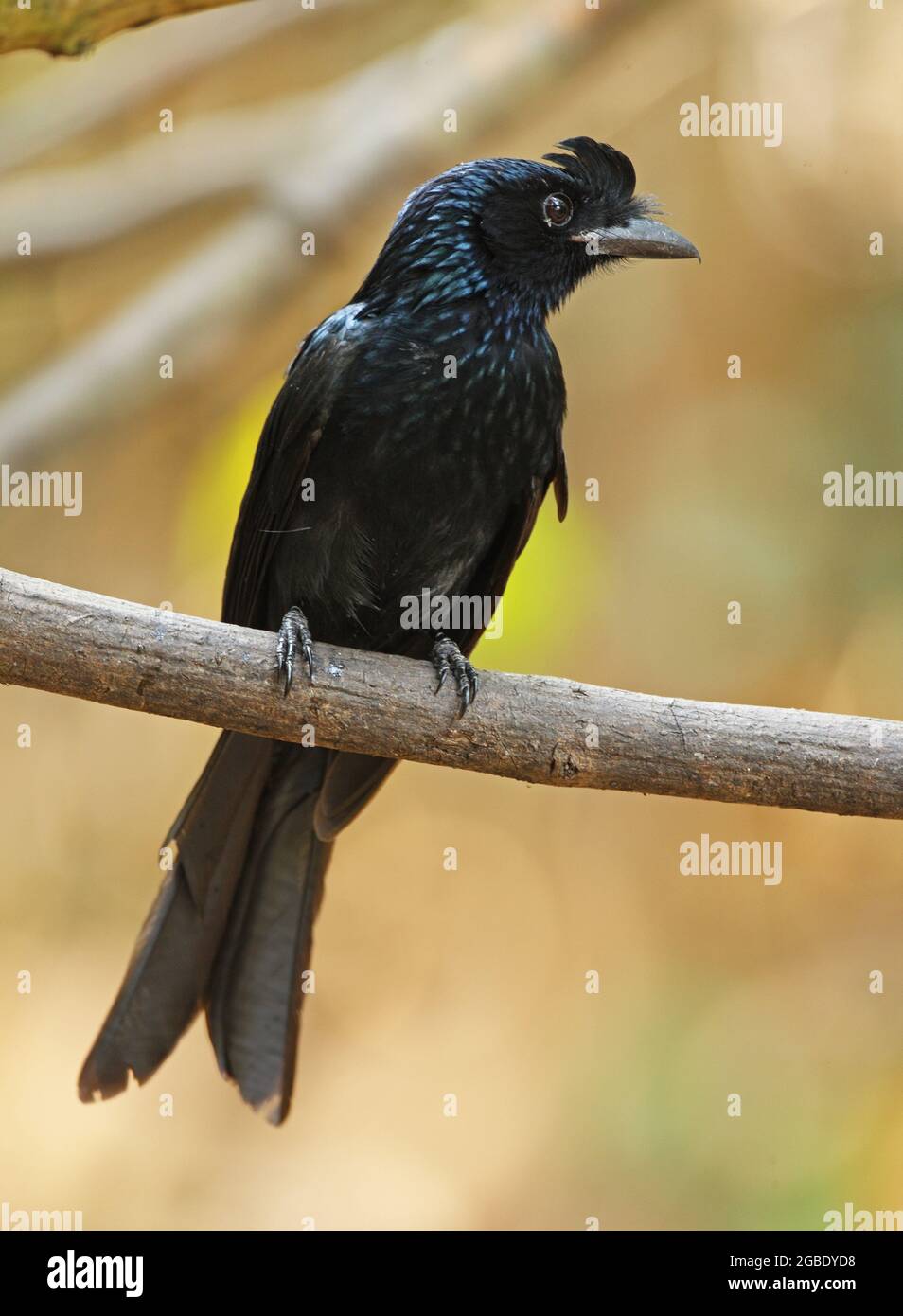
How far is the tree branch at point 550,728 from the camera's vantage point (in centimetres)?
277

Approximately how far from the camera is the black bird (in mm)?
3180

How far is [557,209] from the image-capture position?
3438mm

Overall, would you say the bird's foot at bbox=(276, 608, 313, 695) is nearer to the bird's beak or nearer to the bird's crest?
the bird's beak

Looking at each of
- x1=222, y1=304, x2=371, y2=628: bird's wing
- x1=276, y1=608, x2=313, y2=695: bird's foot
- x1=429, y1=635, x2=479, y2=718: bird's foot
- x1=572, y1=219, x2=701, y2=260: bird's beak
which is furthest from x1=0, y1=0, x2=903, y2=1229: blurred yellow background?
x1=276, y1=608, x2=313, y2=695: bird's foot

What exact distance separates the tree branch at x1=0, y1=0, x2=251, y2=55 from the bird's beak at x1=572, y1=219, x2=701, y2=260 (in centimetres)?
118

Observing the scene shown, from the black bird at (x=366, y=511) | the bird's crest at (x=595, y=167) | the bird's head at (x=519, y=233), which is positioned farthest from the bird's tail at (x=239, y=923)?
the bird's crest at (x=595, y=167)

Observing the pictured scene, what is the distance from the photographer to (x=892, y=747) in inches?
112

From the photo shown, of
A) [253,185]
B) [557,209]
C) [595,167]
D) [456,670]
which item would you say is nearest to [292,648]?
[456,670]

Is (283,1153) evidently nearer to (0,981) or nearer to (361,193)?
(0,981)

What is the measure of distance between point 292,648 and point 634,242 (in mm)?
1448

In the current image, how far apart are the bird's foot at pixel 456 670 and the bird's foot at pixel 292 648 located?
0.30 metres

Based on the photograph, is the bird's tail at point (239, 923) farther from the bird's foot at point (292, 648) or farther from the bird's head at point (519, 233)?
the bird's head at point (519, 233)

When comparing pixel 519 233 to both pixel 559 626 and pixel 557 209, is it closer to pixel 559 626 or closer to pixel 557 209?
pixel 557 209

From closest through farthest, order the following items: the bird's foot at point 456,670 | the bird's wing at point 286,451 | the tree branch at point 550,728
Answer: the tree branch at point 550,728 < the bird's foot at point 456,670 < the bird's wing at point 286,451
